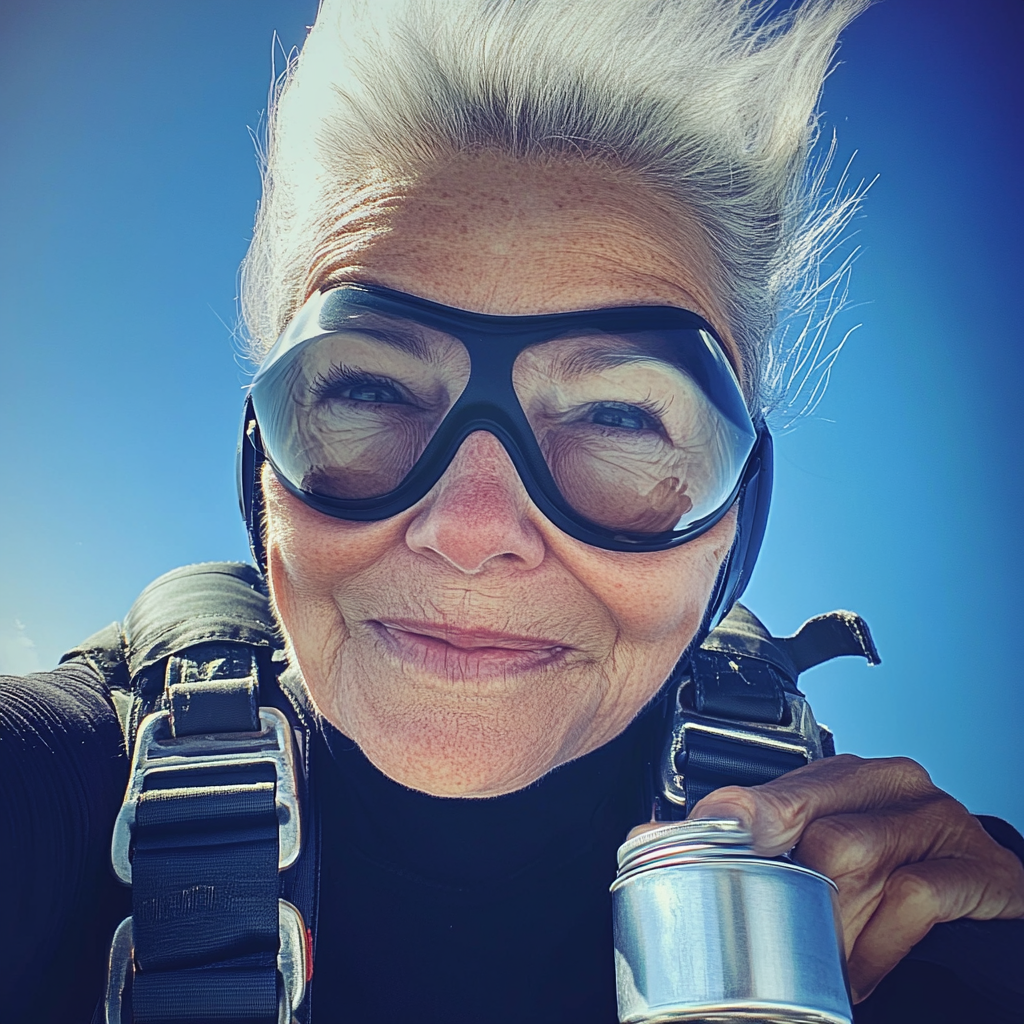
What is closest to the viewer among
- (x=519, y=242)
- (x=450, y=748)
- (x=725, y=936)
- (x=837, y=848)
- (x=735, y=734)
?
(x=725, y=936)

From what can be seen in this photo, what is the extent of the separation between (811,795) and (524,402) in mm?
642

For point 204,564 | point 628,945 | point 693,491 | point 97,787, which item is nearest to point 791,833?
point 628,945

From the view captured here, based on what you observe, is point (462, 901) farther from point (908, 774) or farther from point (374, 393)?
point (374, 393)

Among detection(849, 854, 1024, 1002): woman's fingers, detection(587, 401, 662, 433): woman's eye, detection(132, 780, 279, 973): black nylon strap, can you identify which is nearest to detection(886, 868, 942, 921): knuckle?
detection(849, 854, 1024, 1002): woman's fingers

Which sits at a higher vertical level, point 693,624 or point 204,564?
point 204,564

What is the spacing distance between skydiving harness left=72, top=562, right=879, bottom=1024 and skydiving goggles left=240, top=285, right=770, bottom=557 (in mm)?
304

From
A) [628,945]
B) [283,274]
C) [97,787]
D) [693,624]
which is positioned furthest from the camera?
[283,274]

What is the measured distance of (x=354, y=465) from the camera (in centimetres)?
123

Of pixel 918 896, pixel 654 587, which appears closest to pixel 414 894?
pixel 654 587

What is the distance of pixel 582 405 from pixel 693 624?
15.1 inches

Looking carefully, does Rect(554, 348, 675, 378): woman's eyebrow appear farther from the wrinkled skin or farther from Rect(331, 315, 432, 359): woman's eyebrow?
Rect(331, 315, 432, 359): woman's eyebrow

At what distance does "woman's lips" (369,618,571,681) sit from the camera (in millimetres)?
1183

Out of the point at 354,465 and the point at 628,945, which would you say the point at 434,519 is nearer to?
the point at 354,465

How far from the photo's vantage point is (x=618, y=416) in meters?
1.25
